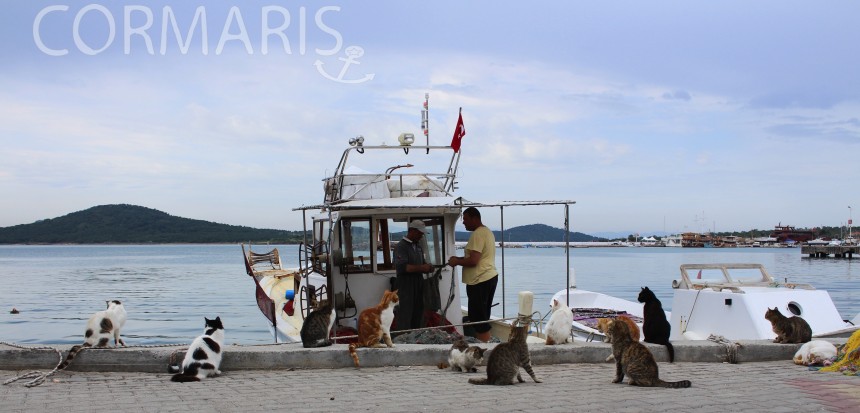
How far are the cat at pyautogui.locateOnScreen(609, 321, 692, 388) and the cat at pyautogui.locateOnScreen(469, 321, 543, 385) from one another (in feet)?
2.83

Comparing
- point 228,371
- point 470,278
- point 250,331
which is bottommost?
point 250,331

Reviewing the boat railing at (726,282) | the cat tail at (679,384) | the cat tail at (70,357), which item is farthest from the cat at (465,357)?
the boat railing at (726,282)

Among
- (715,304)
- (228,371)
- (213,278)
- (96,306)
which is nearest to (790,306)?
(715,304)

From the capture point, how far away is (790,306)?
1553 centimetres

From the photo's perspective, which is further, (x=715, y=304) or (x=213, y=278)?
(x=213, y=278)

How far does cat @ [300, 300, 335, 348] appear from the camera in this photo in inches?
367

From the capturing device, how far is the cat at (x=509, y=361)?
809cm

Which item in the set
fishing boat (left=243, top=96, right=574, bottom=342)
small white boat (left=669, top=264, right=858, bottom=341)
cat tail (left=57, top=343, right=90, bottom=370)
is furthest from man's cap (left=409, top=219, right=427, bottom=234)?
small white boat (left=669, top=264, right=858, bottom=341)

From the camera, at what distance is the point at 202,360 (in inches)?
326

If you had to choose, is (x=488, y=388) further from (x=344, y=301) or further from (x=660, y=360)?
(x=344, y=301)

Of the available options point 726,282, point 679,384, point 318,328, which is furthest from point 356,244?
point 726,282

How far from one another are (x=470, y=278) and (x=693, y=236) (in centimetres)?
18308

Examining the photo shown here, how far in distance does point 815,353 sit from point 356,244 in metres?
6.59

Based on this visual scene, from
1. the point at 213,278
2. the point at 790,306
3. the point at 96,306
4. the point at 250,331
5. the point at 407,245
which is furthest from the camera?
the point at 213,278
